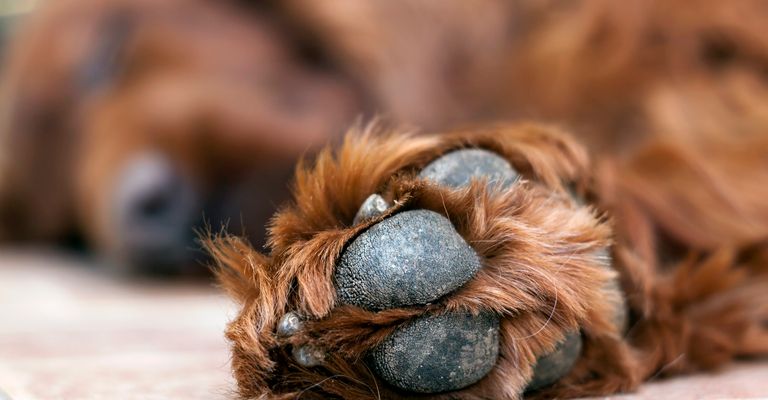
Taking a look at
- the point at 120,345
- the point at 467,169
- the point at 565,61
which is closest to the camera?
the point at 467,169

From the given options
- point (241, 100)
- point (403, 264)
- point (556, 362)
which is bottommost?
point (556, 362)

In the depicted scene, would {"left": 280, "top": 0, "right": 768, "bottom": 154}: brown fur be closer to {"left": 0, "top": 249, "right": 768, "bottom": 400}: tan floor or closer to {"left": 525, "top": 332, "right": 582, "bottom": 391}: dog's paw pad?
{"left": 525, "top": 332, "right": 582, "bottom": 391}: dog's paw pad

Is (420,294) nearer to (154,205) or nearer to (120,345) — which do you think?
(120,345)

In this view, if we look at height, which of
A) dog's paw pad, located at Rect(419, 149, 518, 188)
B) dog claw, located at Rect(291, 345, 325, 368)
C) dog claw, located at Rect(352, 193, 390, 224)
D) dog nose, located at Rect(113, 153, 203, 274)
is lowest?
dog claw, located at Rect(291, 345, 325, 368)

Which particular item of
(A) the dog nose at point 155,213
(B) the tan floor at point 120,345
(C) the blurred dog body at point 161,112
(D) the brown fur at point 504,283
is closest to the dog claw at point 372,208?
(D) the brown fur at point 504,283

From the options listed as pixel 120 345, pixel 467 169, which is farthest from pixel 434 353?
pixel 120 345

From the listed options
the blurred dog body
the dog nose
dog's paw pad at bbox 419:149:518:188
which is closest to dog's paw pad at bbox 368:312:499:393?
dog's paw pad at bbox 419:149:518:188

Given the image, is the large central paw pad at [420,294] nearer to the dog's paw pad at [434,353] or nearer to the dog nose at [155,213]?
the dog's paw pad at [434,353]
